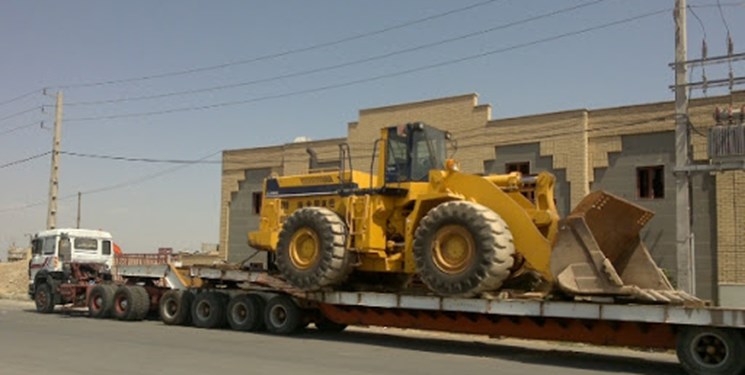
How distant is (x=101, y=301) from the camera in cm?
2056

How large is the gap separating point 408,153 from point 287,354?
4.94 m

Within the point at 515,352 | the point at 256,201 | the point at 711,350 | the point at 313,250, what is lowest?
the point at 515,352

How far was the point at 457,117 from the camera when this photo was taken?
89.4 feet

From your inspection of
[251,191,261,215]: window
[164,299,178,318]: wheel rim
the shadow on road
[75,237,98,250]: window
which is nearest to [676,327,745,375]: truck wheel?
the shadow on road

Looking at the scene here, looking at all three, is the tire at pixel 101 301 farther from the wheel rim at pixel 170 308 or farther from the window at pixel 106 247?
the window at pixel 106 247

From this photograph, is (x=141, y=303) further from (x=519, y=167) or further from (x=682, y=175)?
(x=682, y=175)

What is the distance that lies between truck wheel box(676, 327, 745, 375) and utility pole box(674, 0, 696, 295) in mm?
5591

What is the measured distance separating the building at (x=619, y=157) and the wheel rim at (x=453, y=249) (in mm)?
11024

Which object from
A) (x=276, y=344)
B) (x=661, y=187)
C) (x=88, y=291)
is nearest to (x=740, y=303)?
(x=661, y=187)

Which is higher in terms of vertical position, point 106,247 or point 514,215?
point 514,215

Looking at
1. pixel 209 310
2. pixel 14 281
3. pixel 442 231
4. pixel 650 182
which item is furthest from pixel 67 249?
pixel 14 281

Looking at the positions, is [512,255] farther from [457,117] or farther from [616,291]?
[457,117]

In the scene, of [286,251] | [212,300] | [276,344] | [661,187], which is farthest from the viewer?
[661,187]

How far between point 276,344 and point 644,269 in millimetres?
6729
